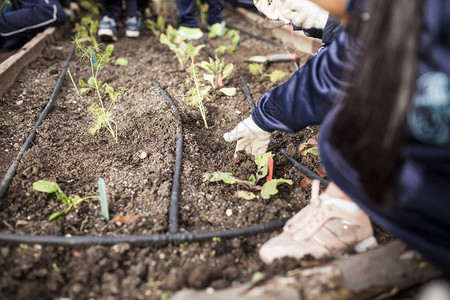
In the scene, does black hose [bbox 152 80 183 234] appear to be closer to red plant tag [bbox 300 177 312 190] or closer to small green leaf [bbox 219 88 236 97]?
small green leaf [bbox 219 88 236 97]

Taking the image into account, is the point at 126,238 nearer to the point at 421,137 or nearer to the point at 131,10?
the point at 421,137

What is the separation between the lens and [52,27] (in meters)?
3.13

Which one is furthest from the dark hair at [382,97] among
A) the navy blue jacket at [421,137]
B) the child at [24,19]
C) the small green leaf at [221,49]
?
the child at [24,19]

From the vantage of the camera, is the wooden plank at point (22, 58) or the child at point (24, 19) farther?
the child at point (24, 19)

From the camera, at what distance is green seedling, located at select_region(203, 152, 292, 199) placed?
4.90 feet

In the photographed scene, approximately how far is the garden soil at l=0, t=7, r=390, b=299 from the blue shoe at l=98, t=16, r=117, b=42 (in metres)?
0.57

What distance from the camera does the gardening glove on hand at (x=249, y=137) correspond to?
1.54m

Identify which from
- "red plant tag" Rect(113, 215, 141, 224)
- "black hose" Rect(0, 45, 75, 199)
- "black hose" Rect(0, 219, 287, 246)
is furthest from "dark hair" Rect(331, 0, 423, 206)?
"black hose" Rect(0, 45, 75, 199)

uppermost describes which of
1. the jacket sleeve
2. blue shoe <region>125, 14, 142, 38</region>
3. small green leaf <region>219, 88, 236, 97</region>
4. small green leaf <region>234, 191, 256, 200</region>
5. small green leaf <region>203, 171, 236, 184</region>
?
the jacket sleeve

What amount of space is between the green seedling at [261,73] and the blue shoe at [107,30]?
4.48 feet

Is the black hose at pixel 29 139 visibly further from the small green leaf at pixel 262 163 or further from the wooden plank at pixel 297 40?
the wooden plank at pixel 297 40

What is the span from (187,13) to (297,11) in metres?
1.89

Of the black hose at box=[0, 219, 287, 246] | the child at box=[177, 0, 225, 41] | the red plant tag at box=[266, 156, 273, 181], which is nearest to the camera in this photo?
the black hose at box=[0, 219, 287, 246]

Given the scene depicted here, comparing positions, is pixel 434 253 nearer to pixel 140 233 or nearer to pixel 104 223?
pixel 140 233
